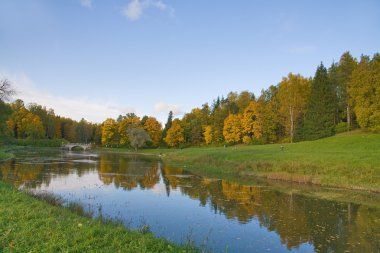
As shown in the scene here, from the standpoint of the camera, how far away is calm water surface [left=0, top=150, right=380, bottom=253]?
42.9 ft

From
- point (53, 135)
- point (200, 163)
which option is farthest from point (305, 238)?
point (53, 135)

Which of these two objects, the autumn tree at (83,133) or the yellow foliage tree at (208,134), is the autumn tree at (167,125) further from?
the autumn tree at (83,133)

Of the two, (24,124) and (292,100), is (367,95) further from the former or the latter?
(24,124)

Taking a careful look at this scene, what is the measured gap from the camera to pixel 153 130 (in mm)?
105438

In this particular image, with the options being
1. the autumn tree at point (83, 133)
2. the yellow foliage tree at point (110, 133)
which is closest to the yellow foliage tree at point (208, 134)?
the yellow foliage tree at point (110, 133)

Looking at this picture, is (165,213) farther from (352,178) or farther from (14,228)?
(352,178)

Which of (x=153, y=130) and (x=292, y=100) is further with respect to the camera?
(x=153, y=130)

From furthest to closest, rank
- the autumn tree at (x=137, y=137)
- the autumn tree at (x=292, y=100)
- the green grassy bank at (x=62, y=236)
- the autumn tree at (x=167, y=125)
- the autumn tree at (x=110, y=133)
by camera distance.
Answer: the autumn tree at (x=110, y=133) → the autumn tree at (x=167, y=125) → the autumn tree at (x=137, y=137) → the autumn tree at (x=292, y=100) → the green grassy bank at (x=62, y=236)

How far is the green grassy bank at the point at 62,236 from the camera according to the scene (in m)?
8.84

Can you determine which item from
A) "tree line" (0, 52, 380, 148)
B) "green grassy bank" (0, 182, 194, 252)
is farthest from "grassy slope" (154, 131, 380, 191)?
"green grassy bank" (0, 182, 194, 252)

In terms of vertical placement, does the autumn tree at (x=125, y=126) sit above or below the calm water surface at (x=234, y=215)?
above

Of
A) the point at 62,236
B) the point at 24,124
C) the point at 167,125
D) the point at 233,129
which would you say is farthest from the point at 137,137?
the point at 62,236

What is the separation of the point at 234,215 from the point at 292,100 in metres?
49.5

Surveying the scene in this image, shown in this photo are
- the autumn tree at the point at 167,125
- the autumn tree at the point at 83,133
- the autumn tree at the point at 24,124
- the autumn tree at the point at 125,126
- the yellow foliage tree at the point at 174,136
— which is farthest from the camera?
the autumn tree at the point at 83,133
